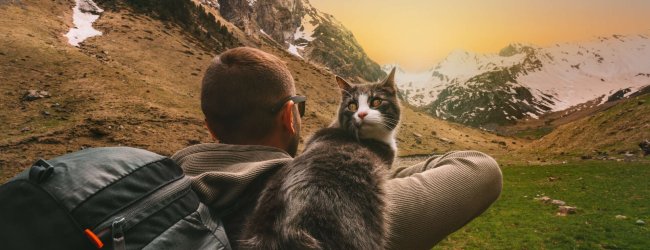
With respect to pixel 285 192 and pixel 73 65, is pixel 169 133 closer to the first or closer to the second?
pixel 73 65

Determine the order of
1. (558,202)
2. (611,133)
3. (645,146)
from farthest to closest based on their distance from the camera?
(611,133) → (645,146) → (558,202)

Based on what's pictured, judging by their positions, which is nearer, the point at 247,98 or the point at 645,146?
the point at 247,98

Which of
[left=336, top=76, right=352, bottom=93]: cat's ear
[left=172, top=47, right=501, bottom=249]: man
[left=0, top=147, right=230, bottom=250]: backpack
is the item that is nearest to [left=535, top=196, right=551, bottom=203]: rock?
[left=336, top=76, right=352, bottom=93]: cat's ear

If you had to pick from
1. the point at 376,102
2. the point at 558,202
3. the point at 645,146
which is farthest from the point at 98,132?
the point at 645,146

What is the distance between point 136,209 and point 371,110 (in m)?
3.53

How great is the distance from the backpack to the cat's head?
254cm

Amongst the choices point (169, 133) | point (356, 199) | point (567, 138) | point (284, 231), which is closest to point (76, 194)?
point (284, 231)

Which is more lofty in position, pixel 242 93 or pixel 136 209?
pixel 242 93

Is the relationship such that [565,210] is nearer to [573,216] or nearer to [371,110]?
[573,216]

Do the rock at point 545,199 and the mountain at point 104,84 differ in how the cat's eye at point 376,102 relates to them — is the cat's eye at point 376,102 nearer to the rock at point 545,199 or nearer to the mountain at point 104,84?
the mountain at point 104,84

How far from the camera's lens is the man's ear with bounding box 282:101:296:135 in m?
2.84

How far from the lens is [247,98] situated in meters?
2.73

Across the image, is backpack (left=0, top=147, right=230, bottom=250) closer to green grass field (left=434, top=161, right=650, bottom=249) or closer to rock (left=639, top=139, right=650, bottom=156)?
green grass field (left=434, top=161, right=650, bottom=249)

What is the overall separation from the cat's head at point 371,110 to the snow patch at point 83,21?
54.1 meters
